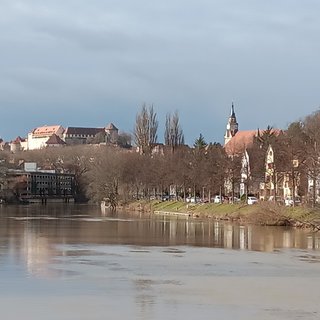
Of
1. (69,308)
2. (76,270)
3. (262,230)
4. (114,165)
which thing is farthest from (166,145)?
(69,308)

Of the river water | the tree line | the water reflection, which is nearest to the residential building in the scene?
the tree line

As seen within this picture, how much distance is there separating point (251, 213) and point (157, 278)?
3419cm

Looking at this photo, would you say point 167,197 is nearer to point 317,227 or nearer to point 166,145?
point 166,145

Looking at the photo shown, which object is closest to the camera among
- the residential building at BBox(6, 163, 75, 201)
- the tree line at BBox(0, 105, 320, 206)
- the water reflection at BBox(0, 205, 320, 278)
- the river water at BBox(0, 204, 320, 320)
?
the river water at BBox(0, 204, 320, 320)

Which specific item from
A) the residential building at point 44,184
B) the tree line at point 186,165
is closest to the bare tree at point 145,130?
the tree line at point 186,165

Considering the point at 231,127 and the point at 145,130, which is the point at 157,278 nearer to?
the point at 145,130

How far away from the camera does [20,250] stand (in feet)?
103

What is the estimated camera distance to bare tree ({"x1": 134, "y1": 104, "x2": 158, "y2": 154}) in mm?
103250

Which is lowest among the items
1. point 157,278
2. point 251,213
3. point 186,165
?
point 157,278

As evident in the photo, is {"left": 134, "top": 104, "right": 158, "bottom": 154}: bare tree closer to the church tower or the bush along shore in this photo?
the bush along shore

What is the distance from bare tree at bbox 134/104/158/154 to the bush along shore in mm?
18624

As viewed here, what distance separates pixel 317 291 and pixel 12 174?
5227 inches

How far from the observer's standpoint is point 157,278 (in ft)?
75.0

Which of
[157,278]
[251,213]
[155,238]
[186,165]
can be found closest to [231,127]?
[186,165]
